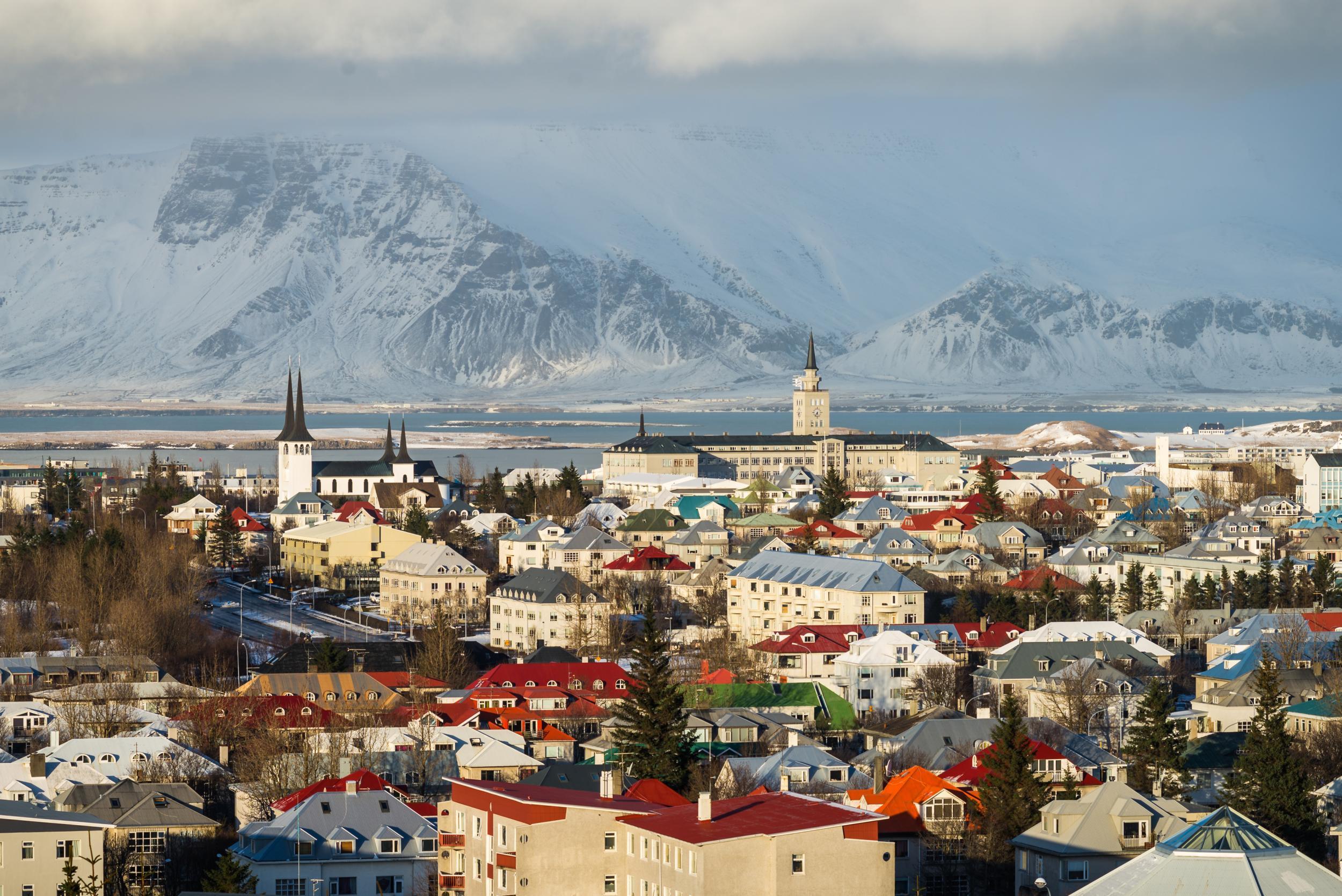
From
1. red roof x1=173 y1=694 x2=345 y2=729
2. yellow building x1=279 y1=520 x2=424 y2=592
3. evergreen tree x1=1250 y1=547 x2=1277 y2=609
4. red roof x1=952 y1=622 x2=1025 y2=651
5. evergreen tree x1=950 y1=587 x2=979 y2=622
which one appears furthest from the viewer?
yellow building x1=279 y1=520 x2=424 y2=592

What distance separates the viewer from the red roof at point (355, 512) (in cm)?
11672

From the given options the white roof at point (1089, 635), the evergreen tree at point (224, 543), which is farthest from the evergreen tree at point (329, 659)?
the evergreen tree at point (224, 543)

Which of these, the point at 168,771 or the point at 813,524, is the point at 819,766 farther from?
the point at 813,524

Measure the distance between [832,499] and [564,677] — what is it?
5415 centimetres

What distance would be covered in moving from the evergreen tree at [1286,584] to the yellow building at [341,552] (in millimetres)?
32848

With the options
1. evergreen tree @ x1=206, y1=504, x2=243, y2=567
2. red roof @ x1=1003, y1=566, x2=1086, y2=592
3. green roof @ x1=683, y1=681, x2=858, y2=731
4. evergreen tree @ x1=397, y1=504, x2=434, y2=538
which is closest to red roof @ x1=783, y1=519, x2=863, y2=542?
red roof @ x1=1003, y1=566, x2=1086, y2=592

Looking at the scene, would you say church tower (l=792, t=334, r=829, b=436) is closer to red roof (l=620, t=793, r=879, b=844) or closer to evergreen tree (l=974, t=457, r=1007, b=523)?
evergreen tree (l=974, t=457, r=1007, b=523)

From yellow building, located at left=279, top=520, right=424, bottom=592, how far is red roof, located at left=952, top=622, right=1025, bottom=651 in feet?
102

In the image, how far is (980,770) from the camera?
158ft

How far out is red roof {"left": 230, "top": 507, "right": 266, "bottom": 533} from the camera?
11394cm

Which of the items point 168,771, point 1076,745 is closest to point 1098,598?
point 1076,745

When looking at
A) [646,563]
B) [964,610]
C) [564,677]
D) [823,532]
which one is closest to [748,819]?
[564,677]

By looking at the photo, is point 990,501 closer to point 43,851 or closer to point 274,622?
point 274,622

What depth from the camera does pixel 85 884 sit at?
38.2m
